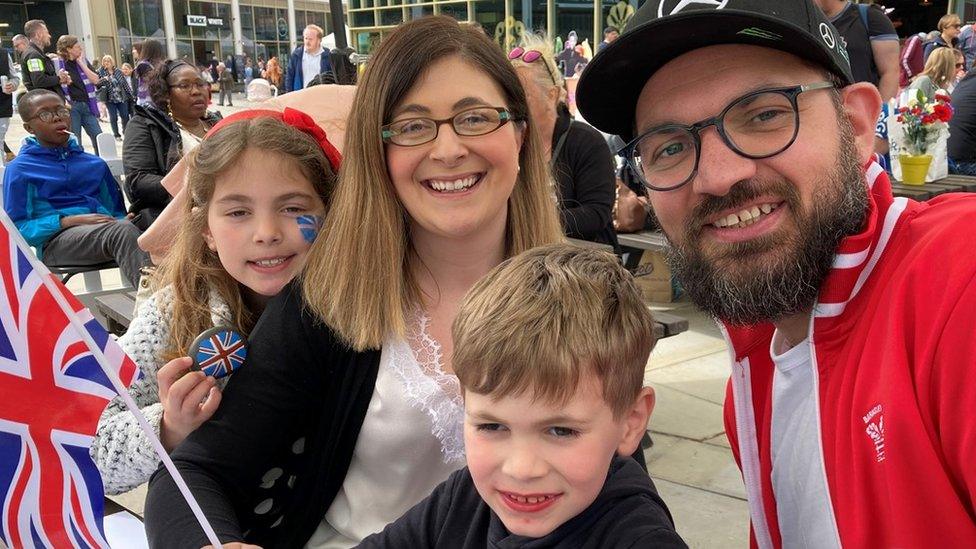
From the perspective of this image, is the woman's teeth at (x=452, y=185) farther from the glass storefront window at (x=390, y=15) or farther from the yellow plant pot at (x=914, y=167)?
the glass storefront window at (x=390, y=15)

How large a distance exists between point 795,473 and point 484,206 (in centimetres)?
83

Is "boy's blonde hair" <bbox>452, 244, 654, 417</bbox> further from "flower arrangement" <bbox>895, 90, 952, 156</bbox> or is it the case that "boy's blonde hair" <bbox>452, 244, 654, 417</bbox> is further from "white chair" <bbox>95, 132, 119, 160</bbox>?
"white chair" <bbox>95, 132, 119, 160</bbox>

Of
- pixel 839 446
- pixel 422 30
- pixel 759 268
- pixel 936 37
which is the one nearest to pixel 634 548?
pixel 839 446

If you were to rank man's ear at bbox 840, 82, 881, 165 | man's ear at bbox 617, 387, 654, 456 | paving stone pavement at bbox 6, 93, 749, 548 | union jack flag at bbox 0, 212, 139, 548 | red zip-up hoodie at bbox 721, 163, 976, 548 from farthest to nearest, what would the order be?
paving stone pavement at bbox 6, 93, 749, 548 < man's ear at bbox 840, 82, 881, 165 < man's ear at bbox 617, 387, 654, 456 < union jack flag at bbox 0, 212, 139, 548 < red zip-up hoodie at bbox 721, 163, 976, 548

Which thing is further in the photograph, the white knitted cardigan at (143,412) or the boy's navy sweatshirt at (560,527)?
the white knitted cardigan at (143,412)

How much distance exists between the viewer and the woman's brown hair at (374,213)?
5.59 ft

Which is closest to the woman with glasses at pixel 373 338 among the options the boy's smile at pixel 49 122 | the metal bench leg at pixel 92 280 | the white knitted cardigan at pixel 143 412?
the white knitted cardigan at pixel 143 412

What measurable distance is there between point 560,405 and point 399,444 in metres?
0.58

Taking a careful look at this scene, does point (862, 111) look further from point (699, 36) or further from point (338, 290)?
point (338, 290)

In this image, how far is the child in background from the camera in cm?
124

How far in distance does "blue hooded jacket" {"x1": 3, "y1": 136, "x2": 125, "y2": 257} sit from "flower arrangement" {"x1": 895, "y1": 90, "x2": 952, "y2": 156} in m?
5.41

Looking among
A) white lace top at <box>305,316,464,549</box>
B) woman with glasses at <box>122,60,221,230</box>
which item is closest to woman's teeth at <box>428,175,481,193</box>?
white lace top at <box>305,316,464,549</box>

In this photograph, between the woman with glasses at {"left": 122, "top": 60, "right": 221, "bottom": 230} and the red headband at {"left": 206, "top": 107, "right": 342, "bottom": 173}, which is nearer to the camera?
the red headband at {"left": 206, "top": 107, "right": 342, "bottom": 173}

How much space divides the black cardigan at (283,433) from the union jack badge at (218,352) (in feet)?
0.08
